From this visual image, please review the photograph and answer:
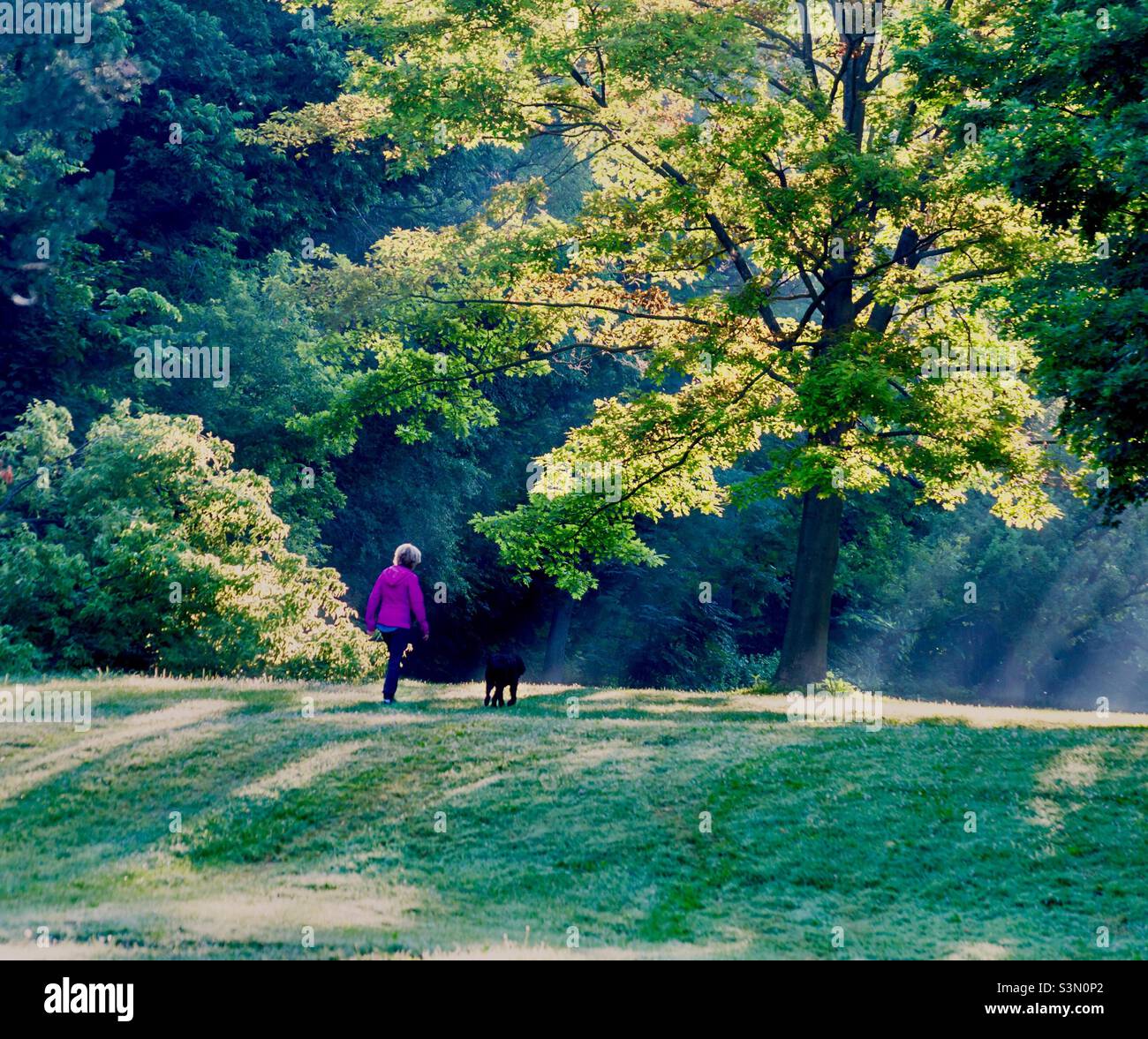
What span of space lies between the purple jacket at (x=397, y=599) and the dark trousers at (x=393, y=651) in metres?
0.17

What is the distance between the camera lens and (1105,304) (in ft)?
46.5

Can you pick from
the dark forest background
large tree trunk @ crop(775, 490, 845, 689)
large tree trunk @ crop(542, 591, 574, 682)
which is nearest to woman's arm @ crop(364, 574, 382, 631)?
the dark forest background

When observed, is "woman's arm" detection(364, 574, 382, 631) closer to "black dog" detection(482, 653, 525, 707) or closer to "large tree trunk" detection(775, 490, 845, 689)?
"black dog" detection(482, 653, 525, 707)

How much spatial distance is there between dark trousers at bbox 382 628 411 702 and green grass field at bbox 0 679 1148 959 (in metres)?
0.42

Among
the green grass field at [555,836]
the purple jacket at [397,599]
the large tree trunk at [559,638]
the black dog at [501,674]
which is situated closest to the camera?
the green grass field at [555,836]

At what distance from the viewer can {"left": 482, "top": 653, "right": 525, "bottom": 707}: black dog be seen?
18.3 metres

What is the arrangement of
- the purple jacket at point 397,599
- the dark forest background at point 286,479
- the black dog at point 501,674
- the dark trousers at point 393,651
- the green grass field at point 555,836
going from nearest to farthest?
the green grass field at point 555,836, the purple jacket at point 397,599, the dark trousers at point 393,651, the black dog at point 501,674, the dark forest background at point 286,479

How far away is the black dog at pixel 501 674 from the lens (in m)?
18.3

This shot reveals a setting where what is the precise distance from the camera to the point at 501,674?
18344 mm

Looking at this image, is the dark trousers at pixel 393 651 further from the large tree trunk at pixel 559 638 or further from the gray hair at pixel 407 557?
the large tree trunk at pixel 559 638

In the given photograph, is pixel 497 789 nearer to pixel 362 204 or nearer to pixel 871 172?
pixel 871 172

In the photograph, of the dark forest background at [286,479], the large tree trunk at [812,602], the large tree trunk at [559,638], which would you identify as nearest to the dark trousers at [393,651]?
the dark forest background at [286,479]
